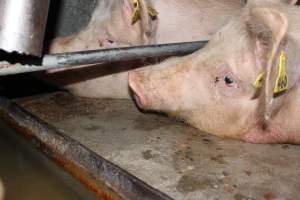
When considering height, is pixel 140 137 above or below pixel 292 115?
below

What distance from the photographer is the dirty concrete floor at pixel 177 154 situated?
2.70 metres

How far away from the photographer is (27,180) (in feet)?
11.1

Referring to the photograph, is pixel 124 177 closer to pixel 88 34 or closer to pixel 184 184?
pixel 184 184

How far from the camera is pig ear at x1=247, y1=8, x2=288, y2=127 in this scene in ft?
8.43

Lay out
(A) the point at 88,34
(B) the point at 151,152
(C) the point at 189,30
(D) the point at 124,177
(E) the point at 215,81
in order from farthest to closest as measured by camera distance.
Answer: (A) the point at 88,34 → (C) the point at 189,30 → (E) the point at 215,81 → (B) the point at 151,152 → (D) the point at 124,177

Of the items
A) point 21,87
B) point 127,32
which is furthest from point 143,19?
point 21,87

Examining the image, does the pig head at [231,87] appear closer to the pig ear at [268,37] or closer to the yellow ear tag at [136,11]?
the pig ear at [268,37]

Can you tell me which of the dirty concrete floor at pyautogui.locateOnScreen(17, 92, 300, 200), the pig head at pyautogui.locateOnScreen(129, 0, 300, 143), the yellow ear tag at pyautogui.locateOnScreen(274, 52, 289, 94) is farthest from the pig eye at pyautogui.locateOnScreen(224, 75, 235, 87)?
the yellow ear tag at pyautogui.locateOnScreen(274, 52, 289, 94)

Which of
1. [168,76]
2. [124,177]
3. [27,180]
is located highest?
[168,76]

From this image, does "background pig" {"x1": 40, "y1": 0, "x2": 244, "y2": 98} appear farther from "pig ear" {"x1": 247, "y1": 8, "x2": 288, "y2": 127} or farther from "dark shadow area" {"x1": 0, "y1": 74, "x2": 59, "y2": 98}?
"pig ear" {"x1": 247, "y1": 8, "x2": 288, "y2": 127}

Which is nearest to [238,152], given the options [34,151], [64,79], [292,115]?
[292,115]

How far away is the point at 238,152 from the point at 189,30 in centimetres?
114

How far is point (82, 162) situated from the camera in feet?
8.65

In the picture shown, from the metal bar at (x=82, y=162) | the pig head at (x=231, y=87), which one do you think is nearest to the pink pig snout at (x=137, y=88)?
the pig head at (x=231, y=87)
